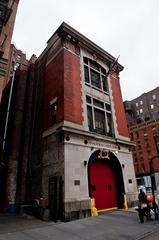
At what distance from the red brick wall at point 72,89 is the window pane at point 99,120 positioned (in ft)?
7.15

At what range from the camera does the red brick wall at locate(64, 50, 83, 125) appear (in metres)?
13.2

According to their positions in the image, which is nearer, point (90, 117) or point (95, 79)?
point (90, 117)

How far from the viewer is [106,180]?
570 inches

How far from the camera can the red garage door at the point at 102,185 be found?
13.2 m

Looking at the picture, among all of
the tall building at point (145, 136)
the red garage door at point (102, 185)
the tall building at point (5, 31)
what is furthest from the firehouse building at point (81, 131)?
the tall building at point (145, 136)

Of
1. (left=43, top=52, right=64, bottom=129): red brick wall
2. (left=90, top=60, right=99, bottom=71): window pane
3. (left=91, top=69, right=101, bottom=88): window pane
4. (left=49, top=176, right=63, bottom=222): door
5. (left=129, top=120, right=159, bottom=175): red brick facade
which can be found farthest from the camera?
(left=129, top=120, right=159, bottom=175): red brick facade

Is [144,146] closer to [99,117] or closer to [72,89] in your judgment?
[99,117]

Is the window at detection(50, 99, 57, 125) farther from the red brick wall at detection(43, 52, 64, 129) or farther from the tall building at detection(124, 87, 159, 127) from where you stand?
the tall building at detection(124, 87, 159, 127)

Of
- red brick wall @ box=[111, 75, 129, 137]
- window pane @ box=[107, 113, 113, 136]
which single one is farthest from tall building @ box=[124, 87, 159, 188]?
window pane @ box=[107, 113, 113, 136]

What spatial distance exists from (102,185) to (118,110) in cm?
798

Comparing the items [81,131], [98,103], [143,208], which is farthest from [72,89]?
[143,208]

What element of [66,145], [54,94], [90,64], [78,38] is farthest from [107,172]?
[78,38]

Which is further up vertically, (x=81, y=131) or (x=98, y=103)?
(x=98, y=103)

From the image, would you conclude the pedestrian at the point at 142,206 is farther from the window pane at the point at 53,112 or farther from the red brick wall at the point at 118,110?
the window pane at the point at 53,112
